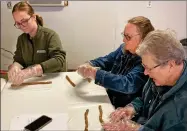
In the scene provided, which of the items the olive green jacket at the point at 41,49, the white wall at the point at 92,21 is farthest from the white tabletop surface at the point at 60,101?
the white wall at the point at 92,21

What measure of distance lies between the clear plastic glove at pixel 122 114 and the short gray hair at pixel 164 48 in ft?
1.38

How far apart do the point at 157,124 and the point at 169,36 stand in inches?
14.6

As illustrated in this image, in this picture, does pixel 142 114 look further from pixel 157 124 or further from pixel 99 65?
pixel 99 65

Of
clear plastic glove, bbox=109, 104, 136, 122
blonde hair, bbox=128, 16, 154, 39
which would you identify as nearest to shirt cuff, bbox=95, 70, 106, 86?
clear plastic glove, bbox=109, 104, 136, 122

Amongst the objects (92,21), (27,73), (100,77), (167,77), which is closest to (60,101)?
(100,77)

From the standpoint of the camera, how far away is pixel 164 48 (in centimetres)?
94

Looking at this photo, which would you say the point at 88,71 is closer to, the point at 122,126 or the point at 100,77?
the point at 100,77

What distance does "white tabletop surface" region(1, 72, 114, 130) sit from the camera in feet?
4.05

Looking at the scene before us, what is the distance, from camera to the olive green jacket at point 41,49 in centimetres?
186

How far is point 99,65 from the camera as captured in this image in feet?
6.19

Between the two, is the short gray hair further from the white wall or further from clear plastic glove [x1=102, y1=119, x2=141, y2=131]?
the white wall

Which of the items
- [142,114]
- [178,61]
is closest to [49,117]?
[142,114]

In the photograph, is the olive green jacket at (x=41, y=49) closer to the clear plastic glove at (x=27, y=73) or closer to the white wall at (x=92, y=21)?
the clear plastic glove at (x=27, y=73)

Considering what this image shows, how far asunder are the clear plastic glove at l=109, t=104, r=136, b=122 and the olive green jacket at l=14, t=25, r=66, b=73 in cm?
72
